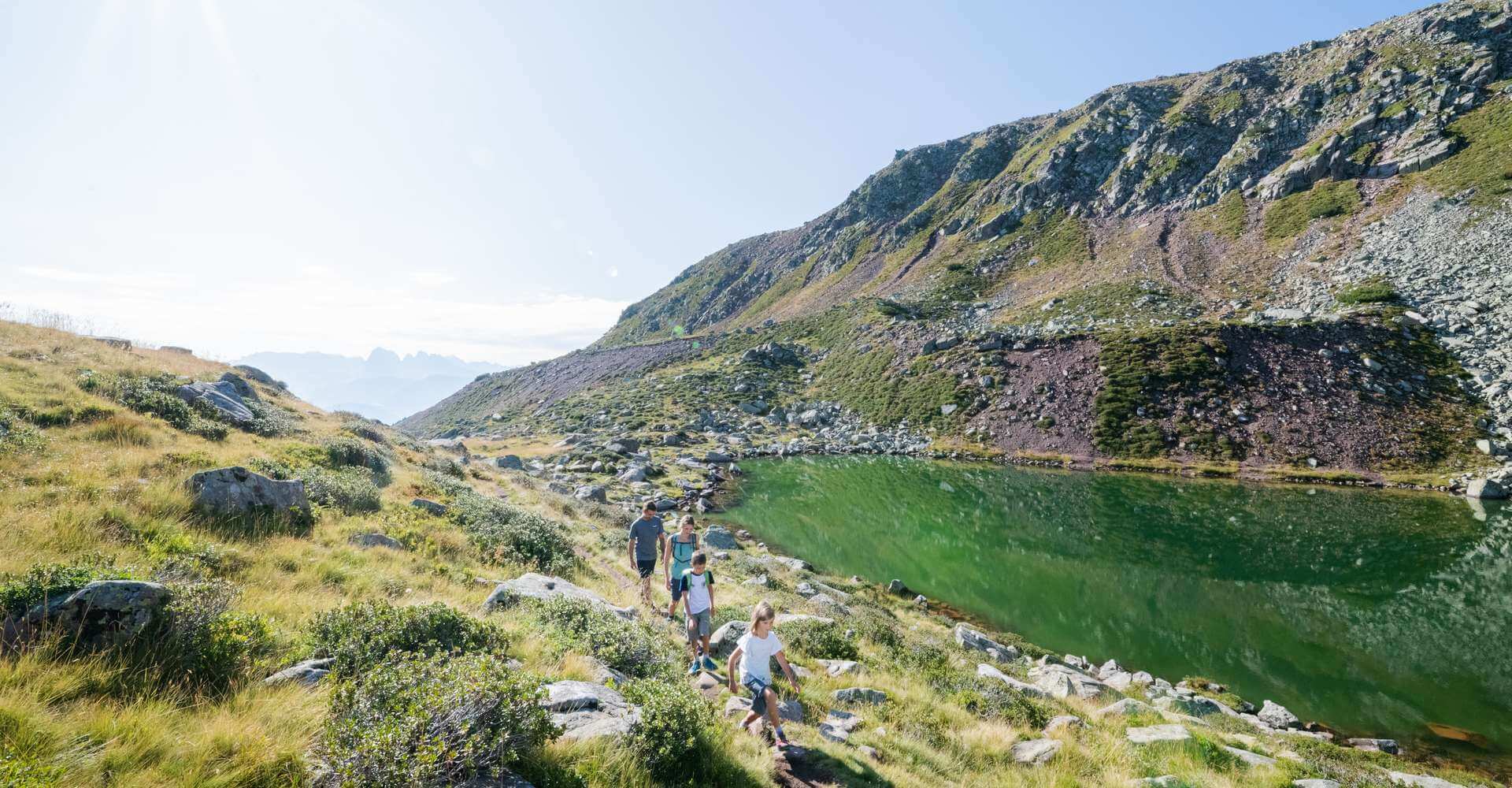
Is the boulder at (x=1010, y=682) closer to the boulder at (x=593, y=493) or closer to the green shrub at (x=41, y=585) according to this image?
the green shrub at (x=41, y=585)

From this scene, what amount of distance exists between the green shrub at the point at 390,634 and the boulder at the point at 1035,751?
29.6ft

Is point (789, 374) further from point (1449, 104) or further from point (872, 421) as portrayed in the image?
point (1449, 104)

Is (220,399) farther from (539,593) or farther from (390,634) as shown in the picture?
(390,634)

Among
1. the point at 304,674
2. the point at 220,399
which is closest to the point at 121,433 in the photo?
the point at 220,399

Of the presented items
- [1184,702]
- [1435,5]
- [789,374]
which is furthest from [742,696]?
[1435,5]

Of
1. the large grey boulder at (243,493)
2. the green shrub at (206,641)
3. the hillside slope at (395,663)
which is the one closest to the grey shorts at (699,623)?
the hillside slope at (395,663)

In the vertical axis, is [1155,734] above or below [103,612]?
below

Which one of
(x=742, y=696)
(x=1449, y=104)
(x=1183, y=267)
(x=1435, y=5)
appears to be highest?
(x=1435, y=5)

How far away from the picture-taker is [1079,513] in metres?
36.1

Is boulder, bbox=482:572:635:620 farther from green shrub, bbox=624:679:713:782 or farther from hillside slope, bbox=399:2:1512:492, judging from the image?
hillside slope, bbox=399:2:1512:492

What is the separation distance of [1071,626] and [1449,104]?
114868 millimetres

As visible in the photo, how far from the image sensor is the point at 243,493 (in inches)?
464

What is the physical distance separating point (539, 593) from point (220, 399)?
17792 millimetres

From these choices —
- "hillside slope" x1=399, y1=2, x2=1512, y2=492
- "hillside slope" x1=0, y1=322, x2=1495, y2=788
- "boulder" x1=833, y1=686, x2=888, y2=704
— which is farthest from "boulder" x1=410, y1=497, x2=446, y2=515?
"hillside slope" x1=399, y1=2, x2=1512, y2=492
